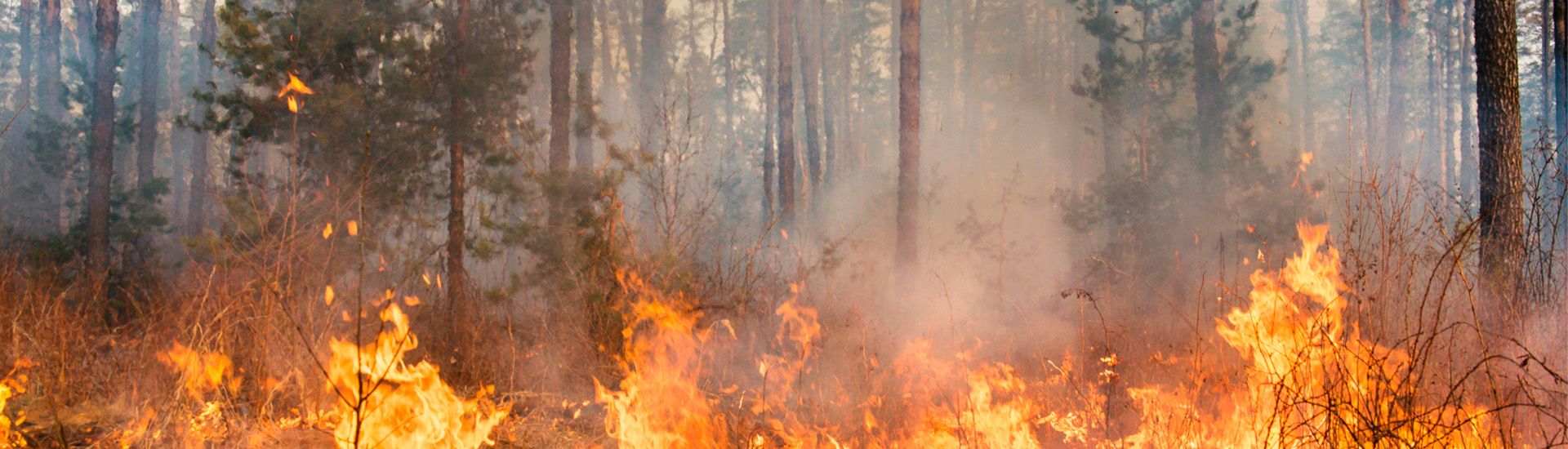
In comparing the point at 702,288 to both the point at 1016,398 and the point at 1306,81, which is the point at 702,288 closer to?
the point at 1016,398

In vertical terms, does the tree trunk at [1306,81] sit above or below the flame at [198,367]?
above

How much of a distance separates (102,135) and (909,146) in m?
11.8

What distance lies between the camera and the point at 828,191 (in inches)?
890

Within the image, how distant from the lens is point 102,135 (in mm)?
10758

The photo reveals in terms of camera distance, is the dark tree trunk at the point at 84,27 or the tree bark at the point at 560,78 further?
the dark tree trunk at the point at 84,27

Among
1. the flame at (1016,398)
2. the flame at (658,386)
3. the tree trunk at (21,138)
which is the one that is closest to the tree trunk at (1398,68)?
the flame at (1016,398)

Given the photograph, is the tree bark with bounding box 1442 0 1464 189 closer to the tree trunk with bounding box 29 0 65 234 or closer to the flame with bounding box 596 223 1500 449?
the flame with bounding box 596 223 1500 449

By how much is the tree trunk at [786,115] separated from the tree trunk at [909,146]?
3888 millimetres

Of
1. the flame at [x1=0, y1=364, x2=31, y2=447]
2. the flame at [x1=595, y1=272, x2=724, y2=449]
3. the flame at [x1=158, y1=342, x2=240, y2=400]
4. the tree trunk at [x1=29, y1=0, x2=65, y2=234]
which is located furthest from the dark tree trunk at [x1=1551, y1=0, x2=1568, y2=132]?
the tree trunk at [x1=29, y1=0, x2=65, y2=234]

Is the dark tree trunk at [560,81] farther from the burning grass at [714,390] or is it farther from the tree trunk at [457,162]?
the burning grass at [714,390]

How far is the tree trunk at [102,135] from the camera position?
34.8 feet

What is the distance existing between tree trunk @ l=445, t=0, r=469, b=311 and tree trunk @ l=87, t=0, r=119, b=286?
6.57 m

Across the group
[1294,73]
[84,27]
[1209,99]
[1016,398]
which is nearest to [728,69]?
[1209,99]

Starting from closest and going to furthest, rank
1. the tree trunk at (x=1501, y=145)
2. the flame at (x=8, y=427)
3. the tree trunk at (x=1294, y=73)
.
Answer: the flame at (x=8, y=427)
the tree trunk at (x=1501, y=145)
the tree trunk at (x=1294, y=73)
